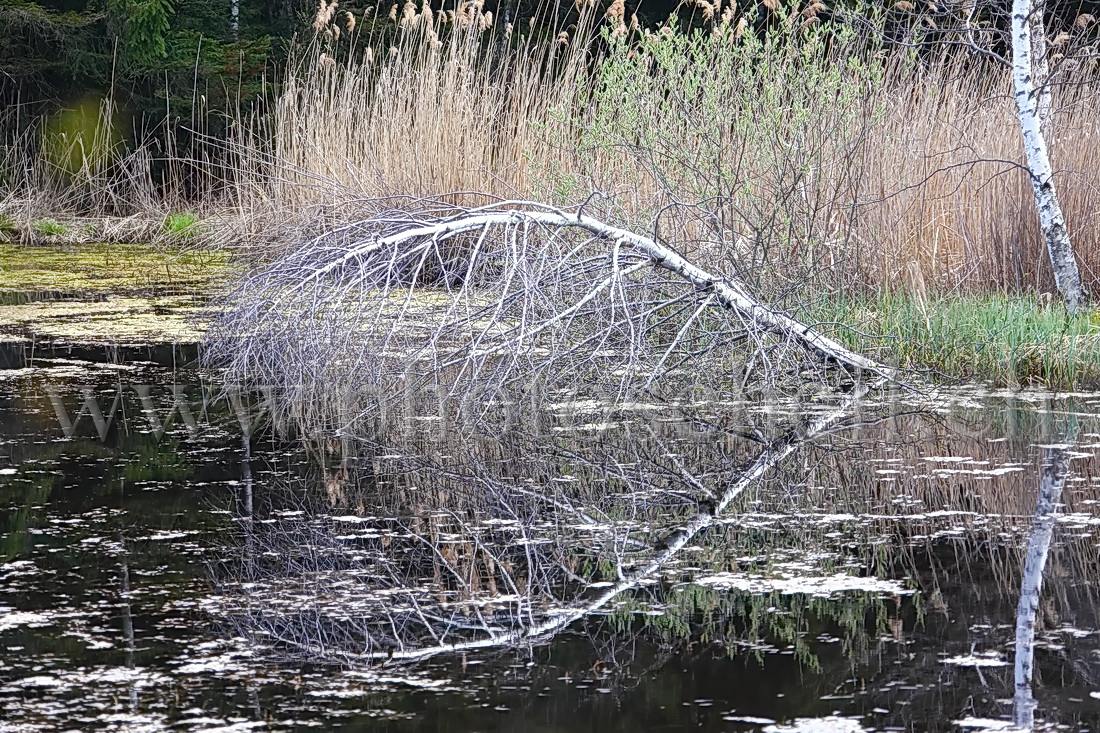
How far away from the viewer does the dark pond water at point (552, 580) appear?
215cm

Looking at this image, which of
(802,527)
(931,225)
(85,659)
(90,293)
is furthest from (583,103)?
(85,659)

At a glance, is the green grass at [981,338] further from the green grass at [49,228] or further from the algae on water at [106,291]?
the green grass at [49,228]

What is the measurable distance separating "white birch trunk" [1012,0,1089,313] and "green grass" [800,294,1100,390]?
0.85 feet

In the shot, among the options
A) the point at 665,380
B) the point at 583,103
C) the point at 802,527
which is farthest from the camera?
the point at 583,103

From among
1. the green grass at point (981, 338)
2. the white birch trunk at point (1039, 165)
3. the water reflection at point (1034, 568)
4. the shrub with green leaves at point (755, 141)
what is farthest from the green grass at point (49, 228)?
the water reflection at point (1034, 568)

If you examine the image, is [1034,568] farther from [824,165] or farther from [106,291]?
[106,291]

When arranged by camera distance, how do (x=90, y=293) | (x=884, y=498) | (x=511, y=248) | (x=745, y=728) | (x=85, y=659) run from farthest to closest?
1. (x=90, y=293)
2. (x=511, y=248)
3. (x=884, y=498)
4. (x=85, y=659)
5. (x=745, y=728)

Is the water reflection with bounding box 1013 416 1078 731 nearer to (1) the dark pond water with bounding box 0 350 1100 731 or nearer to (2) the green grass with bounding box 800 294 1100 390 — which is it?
(1) the dark pond water with bounding box 0 350 1100 731

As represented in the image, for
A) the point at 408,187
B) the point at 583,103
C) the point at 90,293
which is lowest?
the point at 90,293

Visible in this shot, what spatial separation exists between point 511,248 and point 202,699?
268 centimetres

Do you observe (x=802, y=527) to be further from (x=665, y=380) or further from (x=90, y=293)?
(x=90, y=293)

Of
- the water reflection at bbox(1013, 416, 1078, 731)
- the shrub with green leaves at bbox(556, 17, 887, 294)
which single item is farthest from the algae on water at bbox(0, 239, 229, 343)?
the water reflection at bbox(1013, 416, 1078, 731)

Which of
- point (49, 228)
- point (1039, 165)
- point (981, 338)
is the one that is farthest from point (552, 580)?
point (49, 228)

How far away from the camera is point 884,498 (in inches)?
137
